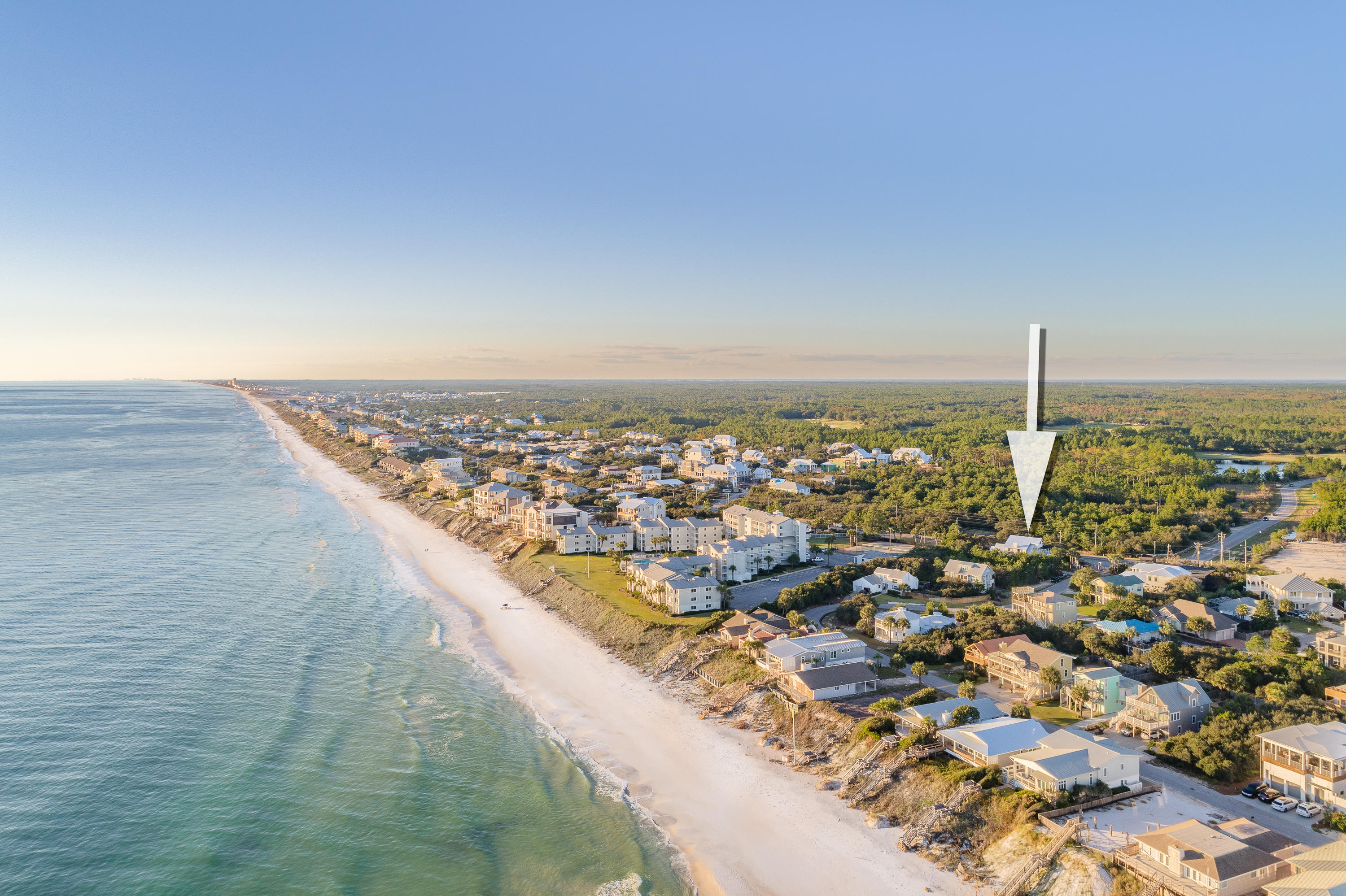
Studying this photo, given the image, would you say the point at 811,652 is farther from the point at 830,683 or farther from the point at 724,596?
the point at 724,596

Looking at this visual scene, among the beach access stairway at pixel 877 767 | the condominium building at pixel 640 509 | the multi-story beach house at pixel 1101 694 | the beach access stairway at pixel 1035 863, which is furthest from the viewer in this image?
the condominium building at pixel 640 509

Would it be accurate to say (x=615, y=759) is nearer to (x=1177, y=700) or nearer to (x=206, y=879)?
(x=206, y=879)

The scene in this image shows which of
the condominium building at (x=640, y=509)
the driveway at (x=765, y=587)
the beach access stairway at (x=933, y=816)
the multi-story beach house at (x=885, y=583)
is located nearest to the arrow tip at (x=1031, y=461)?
the beach access stairway at (x=933, y=816)

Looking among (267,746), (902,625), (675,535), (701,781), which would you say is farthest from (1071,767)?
(675,535)

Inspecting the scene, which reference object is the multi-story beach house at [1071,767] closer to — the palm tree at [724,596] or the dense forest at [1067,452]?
the dense forest at [1067,452]

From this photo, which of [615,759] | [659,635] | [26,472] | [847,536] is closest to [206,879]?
[615,759]

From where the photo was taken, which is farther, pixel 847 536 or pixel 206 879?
pixel 847 536

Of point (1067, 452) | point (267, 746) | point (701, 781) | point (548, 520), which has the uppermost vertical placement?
point (1067, 452)
